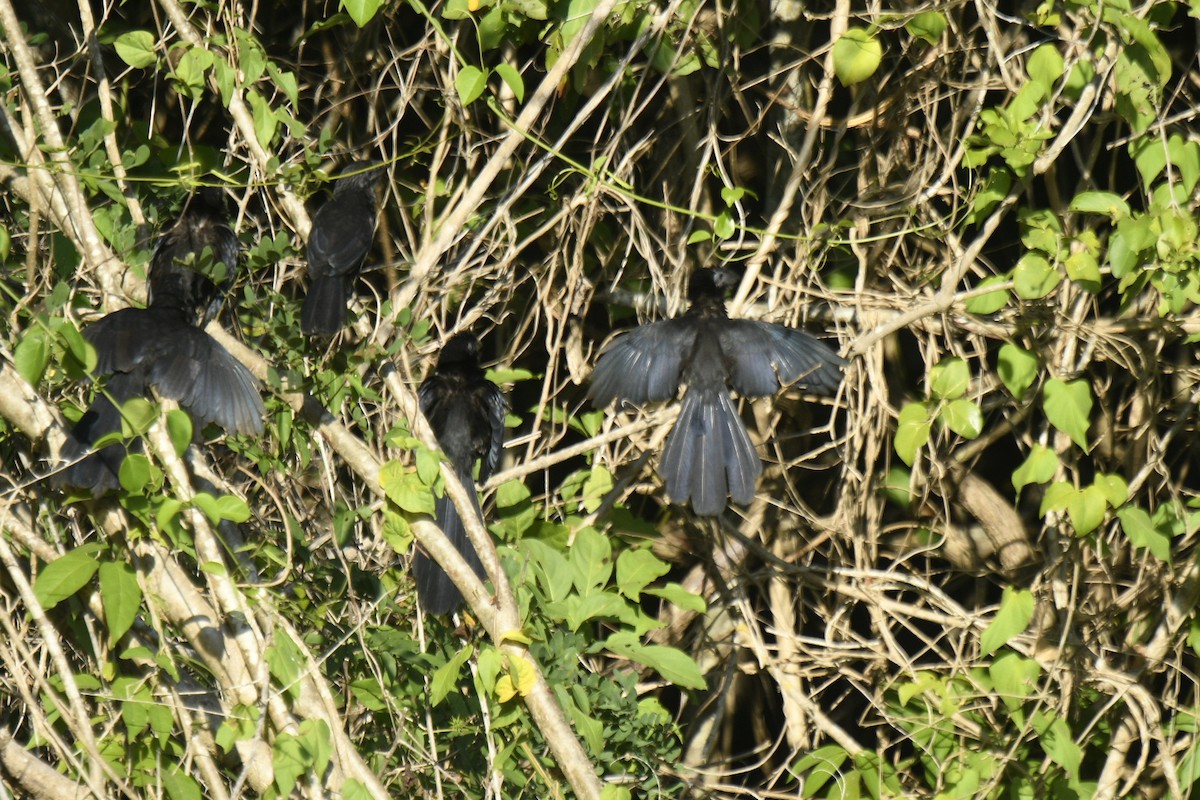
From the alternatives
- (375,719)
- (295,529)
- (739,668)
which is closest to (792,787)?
(739,668)

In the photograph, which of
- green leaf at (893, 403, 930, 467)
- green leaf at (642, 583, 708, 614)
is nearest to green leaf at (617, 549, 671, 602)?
green leaf at (642, 583, 708, 614)

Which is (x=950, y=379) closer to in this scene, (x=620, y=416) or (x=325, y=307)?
(x=620, y=416)

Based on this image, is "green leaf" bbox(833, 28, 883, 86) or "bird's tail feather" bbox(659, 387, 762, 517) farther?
"bird's tail feather" bbox(659, 387, 762, 517)

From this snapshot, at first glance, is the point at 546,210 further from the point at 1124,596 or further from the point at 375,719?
the point at 1124,596

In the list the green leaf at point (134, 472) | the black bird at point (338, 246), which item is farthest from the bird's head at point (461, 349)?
the green leaf at point (134, 472)

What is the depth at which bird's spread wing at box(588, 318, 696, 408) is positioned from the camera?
15.3 feet

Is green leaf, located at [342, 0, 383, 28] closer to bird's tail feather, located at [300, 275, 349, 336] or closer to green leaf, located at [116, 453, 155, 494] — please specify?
bird's tail feather, located at [300, 275, 349, 336]

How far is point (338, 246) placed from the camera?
458 cm

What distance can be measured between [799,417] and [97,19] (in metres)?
3.15

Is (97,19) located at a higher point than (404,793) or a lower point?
higher

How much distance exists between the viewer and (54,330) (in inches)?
113

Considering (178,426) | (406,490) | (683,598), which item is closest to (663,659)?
(683,598)

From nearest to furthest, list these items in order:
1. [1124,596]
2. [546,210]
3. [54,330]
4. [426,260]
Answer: [54,330] → [426,260] → [1124,596] → [546,210]

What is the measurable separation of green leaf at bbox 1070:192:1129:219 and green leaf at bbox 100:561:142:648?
9.30 feet
